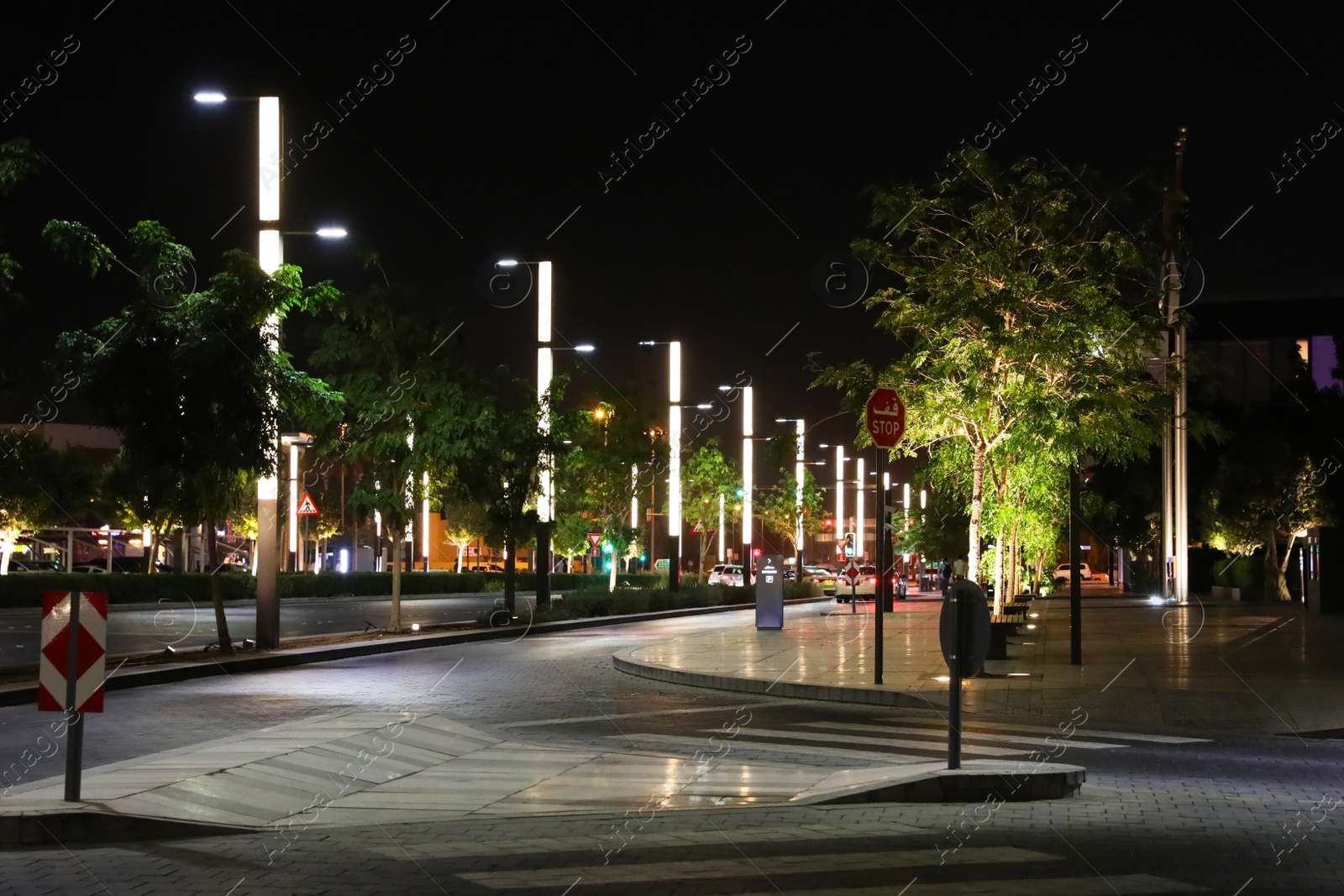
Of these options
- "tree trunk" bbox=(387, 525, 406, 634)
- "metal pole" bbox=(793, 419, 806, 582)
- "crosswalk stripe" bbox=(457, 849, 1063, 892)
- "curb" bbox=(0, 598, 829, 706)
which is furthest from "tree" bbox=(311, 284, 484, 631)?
"metal pole" bbox=(793, 419, 806, 582)

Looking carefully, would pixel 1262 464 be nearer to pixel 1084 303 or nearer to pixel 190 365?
pixel 1084 303

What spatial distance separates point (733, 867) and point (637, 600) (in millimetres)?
36972

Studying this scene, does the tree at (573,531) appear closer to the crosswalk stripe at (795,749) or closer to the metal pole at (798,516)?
the metal pole at (798,516)

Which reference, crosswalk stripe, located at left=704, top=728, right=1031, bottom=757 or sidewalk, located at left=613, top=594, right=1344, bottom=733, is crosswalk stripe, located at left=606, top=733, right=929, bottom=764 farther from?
sidewalk, located at left=613, top=594, right=1344, bottom=733

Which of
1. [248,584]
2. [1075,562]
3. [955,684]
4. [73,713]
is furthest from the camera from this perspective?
[248,584]

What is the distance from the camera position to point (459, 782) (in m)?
11.1

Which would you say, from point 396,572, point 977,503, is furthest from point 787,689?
point 396,572

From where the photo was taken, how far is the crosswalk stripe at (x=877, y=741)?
42.4 ft

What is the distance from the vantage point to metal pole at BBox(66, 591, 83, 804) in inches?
352

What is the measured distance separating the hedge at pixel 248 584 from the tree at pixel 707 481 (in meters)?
4.16

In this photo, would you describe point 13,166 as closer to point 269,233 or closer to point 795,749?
point 269,233

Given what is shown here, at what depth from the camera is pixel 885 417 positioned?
1938 centimetres

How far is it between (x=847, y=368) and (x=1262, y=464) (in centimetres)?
3652

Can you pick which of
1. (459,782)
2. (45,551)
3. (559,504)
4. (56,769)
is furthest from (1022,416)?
(45,551)
